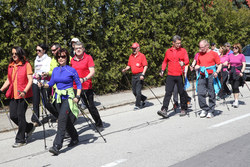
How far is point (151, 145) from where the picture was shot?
5.66m

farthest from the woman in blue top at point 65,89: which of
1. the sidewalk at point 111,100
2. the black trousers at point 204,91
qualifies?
the black trousers at point 204,91

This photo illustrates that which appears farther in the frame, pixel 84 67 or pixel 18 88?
pixel 84 67

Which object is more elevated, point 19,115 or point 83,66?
point 83,66

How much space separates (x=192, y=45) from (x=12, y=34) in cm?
852

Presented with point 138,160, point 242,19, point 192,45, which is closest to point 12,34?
point 138,160

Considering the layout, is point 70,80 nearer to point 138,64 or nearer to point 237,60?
point 138,64

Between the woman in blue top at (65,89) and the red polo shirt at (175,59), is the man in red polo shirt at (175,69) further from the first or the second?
the woman in blue top at (65,89)

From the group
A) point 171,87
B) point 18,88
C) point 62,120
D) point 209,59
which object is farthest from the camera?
point 171,87

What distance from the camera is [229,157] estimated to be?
489cm

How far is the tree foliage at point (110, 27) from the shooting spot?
9.91m

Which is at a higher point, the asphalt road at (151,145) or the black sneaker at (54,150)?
the black sneaker at (54,150)

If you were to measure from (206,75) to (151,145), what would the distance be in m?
2.84

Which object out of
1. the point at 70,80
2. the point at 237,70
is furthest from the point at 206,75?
the point at 70,80

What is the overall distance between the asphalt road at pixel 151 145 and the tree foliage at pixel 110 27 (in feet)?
11.6
